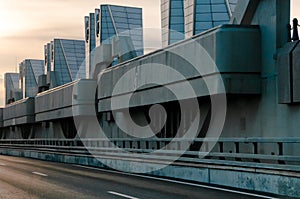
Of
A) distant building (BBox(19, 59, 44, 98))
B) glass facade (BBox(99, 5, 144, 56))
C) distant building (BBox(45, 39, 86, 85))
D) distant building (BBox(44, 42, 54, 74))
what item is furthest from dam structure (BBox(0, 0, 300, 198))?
distant building (BBox(44, 42, 54, 74))

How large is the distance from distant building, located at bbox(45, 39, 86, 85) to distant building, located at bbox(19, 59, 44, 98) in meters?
3.09

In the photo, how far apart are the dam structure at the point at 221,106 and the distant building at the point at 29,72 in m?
98.1

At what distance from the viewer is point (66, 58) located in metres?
126

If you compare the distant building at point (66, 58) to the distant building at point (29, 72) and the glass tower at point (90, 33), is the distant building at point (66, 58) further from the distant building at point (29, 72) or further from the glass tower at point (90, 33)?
the glass tower at point (90, 33)

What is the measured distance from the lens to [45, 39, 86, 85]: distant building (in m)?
127

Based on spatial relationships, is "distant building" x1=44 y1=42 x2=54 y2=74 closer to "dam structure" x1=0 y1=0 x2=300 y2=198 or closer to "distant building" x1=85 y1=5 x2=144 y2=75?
"distant building" x1=85 y1=5 x2=144 y2=75

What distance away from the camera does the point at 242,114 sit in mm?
18641

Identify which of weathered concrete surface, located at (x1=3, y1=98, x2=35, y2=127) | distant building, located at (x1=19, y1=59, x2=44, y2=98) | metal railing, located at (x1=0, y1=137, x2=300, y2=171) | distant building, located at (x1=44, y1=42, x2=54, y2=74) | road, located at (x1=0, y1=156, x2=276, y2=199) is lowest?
road, located at (x1=0, y1=156, x2=276, y2=199)

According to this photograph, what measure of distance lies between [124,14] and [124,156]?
92.9 m

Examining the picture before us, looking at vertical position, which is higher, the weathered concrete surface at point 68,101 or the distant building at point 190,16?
the distant building at point 190,16

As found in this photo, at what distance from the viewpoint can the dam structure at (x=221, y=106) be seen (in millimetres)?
14633

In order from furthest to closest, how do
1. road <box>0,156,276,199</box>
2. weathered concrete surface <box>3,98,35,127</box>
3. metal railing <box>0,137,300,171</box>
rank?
weathered concrete surface <box>3,98,35,127</box>, metal railing <box>0,137,300,171</box>, road <box>0,156,276,199</box>

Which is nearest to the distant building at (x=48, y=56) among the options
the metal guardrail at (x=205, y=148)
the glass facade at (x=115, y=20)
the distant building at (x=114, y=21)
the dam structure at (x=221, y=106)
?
the distant building at (x=114, y=21)

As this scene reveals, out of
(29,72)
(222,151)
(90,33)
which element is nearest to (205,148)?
(222,151)
